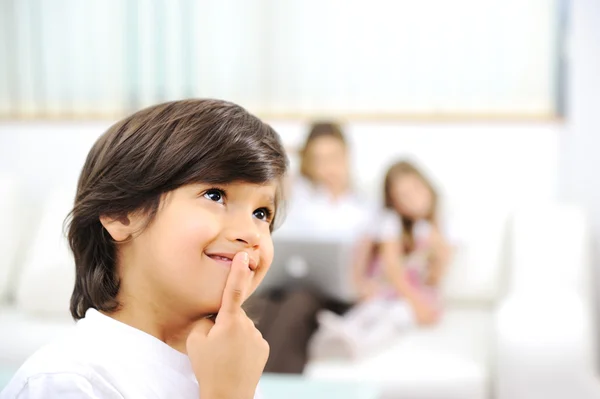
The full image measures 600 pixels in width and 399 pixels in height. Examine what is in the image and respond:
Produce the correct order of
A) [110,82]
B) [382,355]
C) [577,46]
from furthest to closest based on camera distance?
[110,82]
[577,46]
[382,355]

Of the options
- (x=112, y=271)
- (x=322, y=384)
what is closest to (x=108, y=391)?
(x=112, y=271)

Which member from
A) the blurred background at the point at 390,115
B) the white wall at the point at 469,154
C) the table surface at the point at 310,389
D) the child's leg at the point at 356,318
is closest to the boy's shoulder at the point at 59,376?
the table surface at the point at 310,389

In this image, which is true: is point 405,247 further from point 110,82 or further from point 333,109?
point 110,82

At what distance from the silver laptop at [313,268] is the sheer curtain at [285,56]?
2.53 ft

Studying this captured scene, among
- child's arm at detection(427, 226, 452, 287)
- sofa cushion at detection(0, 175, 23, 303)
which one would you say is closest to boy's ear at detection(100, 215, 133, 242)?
child's arm at detection(427, 226, 452, 287)

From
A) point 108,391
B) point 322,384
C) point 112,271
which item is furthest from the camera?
point 322,384

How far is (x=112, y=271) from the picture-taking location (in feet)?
2.27

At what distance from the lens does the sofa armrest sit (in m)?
1.99

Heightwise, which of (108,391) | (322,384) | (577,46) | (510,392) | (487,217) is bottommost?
(510,392)

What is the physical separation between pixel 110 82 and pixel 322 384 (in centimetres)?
191

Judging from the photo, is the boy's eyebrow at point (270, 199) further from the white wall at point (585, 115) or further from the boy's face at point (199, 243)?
the white wall at point (585, 115)

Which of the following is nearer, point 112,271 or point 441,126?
point 112,271

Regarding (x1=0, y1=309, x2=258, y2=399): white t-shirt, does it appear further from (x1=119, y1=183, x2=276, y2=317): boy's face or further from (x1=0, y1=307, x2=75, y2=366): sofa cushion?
(x1=0, y1=307, x2=75, y2=366): sofa cushion

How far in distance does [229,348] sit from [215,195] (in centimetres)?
12
